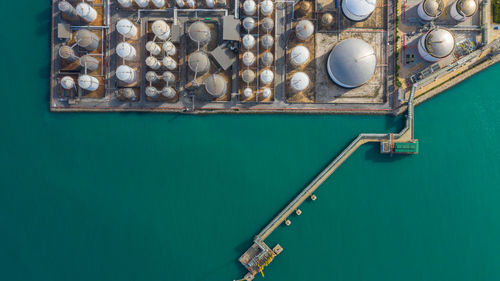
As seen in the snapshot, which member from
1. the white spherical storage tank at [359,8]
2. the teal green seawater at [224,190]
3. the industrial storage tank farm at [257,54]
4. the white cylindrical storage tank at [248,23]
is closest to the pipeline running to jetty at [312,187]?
the teal green seawater at [224,190]

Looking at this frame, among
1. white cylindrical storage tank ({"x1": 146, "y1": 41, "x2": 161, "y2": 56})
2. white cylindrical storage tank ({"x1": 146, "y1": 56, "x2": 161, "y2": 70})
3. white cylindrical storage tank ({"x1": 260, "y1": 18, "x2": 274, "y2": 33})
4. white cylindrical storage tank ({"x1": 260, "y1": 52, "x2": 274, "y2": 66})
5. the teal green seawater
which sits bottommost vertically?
the teal green seawater

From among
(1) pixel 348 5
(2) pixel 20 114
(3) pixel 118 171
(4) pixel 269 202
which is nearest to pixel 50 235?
(3) pixel 118 171

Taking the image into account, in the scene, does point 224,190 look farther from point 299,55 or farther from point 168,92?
point 299,55

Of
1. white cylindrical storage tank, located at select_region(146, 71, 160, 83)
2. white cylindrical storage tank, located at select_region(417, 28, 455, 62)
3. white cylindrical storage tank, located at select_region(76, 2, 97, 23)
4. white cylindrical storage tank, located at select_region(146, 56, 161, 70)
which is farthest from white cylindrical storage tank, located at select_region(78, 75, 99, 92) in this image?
white cylindrical storage tank, located at select_region(417, 28, 455, 62)

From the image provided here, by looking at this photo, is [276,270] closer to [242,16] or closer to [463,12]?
Answer: [242,16]

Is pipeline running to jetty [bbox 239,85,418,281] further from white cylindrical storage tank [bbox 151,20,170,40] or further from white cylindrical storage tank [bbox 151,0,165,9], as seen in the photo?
white cylindrical storage tank [bbox 151,0,165,9]
